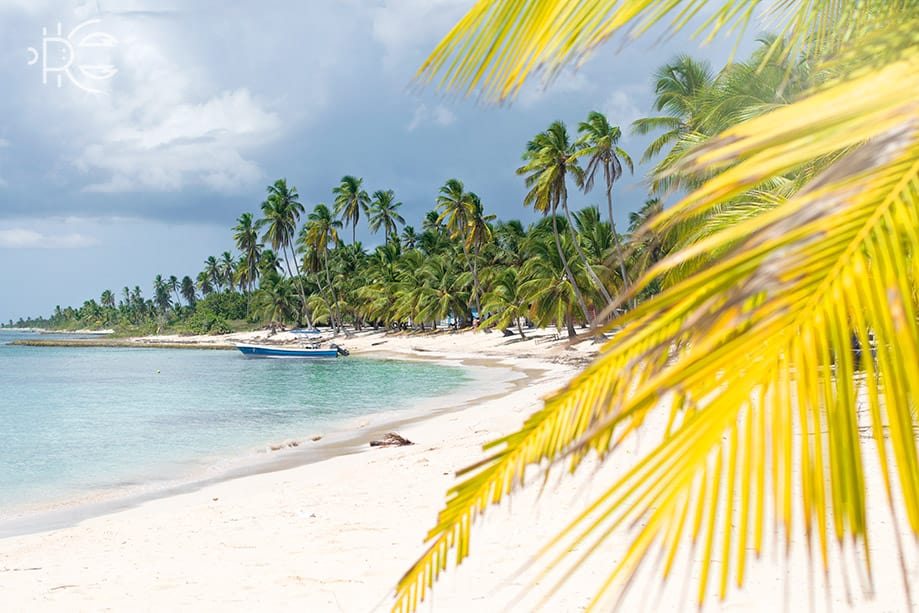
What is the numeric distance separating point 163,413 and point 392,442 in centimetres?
1135

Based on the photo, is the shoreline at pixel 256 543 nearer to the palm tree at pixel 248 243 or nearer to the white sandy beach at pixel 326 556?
the white sandy beach at pixel 326 556

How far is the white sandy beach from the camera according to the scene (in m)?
4.03

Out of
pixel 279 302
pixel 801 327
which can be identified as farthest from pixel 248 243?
pixel 801 327

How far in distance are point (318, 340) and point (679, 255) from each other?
212ft

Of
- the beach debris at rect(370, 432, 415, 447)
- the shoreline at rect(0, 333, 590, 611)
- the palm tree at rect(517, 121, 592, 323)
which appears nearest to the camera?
the shoreline at rect(0, 333, 590, 611)

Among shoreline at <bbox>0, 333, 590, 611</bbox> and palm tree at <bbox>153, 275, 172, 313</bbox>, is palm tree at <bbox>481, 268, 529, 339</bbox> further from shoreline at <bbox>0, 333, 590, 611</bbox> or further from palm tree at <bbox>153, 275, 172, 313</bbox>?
palm tree at <bbox>153, 275, 172, 313</bbox>

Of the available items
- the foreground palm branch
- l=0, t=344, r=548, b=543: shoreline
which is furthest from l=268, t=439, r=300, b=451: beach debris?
the foreground palm branch

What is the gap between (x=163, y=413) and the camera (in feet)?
69.4

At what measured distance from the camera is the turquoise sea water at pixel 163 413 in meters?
13.2

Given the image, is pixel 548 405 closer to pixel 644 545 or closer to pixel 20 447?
pixel 644 545

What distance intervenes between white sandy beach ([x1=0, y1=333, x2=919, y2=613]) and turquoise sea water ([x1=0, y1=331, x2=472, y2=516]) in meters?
4.18

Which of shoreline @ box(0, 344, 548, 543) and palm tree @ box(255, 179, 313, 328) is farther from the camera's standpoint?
palm tree @ box(255, 179, 313, 328)

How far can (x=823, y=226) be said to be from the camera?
79 cm

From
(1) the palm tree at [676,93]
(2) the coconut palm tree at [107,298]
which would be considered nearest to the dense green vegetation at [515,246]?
(1) the palm tree at [676,93]
